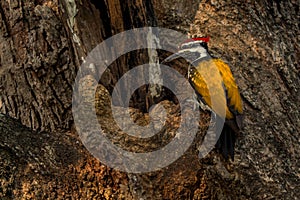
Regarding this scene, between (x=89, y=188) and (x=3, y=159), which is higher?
(x=3, y=159)

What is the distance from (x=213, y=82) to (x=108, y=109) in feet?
3.66

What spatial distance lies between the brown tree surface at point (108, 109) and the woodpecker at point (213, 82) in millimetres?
66

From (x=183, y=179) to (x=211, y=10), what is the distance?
146 cm

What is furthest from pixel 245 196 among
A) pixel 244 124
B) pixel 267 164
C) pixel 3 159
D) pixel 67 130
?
pixel 3 159

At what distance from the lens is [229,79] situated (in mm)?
3668

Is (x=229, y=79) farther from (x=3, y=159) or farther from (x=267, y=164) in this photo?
(x=3, y=159)

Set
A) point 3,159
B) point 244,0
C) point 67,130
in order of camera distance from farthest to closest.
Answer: point 244,0 < point 67,130 < point 3,159

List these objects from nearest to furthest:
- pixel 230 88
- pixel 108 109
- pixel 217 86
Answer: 1. pixel 108 109
2. pixel 230 88
3. pixel 217 86

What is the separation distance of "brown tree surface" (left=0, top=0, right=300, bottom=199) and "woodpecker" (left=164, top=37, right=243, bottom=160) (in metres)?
0.07

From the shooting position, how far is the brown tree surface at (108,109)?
9.52 ft

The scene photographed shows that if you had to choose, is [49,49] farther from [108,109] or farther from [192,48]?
[192,48]

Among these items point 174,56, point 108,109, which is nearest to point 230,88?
point 174,56

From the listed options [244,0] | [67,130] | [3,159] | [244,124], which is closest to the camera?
[3,159]

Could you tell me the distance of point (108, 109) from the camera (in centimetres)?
318
